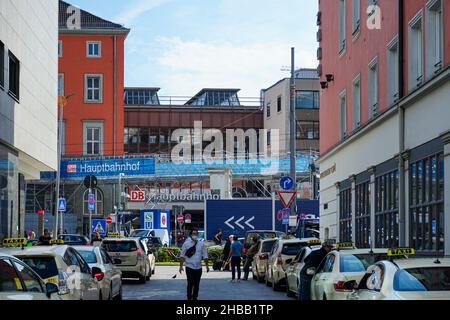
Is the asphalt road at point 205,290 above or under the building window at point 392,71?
under

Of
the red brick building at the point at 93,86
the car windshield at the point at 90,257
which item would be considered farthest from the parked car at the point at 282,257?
the red brick building at the point at 93,86

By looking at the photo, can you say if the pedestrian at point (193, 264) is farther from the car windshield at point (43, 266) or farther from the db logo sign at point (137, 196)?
the db logo sign at point (137, 196)

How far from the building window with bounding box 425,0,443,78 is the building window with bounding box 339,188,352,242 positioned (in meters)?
12.1

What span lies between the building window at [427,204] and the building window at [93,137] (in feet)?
164

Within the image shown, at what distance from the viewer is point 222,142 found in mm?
84000

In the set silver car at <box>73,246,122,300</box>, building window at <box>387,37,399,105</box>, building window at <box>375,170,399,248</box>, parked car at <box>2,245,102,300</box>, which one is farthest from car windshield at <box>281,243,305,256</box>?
parked car at <box>2,245,102,300</box>

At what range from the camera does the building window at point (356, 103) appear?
33.7 m

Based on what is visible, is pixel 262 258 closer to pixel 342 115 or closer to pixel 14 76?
pixel 342 115

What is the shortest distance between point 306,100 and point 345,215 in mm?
51179

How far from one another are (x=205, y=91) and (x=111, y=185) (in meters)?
26.6

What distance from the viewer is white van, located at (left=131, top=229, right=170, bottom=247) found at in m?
55.8
